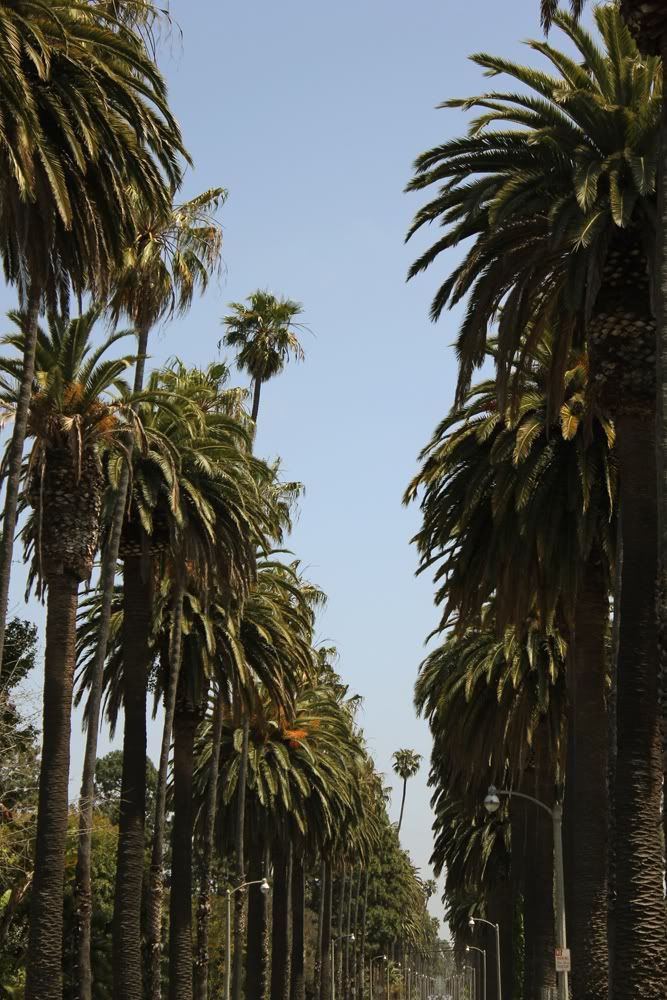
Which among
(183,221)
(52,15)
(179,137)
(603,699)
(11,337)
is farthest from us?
(183,221)

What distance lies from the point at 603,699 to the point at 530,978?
788 inches

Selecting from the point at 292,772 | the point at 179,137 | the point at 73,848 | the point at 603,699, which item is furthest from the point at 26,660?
the point at 179,137

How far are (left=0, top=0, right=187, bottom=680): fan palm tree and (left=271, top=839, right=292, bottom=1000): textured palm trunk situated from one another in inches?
1578

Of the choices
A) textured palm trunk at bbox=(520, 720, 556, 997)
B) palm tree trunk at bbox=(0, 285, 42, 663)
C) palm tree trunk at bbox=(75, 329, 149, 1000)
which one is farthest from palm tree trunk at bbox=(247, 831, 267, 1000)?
palm tree trunk at bbox=(0, 285, 42, 663)

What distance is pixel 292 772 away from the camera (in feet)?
180

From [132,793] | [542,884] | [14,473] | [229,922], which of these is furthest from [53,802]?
[229,922]

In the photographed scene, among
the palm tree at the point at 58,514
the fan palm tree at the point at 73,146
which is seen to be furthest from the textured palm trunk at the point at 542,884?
the fan palm tree at the point at 73,146

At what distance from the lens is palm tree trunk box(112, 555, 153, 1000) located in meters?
31.9

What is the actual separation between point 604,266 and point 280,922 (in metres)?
48.1

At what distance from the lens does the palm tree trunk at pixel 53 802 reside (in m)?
25.8

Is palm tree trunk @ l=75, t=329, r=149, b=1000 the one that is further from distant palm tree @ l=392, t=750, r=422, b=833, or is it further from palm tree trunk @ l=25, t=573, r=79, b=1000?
distant palm tree @ l=392, t=750, r=422, b=833

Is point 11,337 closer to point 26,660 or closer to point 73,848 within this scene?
point 26,660

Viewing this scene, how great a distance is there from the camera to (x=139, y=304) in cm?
3384

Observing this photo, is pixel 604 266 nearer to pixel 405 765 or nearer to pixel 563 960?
pixel 563 960
